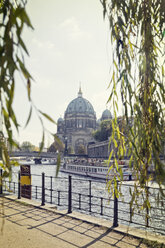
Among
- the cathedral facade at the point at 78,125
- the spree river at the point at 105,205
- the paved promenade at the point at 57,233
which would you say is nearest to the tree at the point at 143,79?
the spree river at the point at 105,205

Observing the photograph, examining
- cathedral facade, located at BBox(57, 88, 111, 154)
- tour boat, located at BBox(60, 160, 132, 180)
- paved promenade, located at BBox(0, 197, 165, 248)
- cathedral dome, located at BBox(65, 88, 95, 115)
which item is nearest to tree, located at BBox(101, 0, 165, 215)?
paved promenade, located at BBox(0, 197, 165, 248)

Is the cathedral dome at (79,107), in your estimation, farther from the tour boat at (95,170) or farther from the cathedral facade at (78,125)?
the tour boat at (95,170)

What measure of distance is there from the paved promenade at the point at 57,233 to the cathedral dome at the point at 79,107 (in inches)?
4963

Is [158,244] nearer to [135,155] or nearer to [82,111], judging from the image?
[135,155]

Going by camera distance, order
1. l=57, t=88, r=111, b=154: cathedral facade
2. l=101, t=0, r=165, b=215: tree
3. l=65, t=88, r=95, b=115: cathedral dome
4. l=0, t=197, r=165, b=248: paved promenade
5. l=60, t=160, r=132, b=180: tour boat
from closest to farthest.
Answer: l=101, t=0, r=165, b=215: tree, l=0, t=197, r=165, b=248: paved promenade, l=60, t=160, r=132, b=180: tour boat, l=57, t=88, r=111, b=154: cathedral facade, l=65, t=88, r=95, b=115: cathedral dome

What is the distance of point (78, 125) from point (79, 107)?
9308 mm

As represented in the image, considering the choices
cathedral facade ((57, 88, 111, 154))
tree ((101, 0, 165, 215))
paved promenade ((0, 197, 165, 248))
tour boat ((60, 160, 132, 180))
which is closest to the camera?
tree ((101, 0, 165, 215))

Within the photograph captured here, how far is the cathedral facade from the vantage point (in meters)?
126

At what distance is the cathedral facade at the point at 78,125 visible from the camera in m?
126

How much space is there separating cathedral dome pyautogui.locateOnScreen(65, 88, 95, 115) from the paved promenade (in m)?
126

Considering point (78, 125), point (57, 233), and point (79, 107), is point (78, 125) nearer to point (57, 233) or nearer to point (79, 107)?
point (79, 107)

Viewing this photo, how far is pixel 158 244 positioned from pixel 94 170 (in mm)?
39494

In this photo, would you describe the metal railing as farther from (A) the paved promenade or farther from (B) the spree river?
(A) the paved promenade

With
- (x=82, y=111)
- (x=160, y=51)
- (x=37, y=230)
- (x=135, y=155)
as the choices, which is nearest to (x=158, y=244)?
(x=37, y=230)
